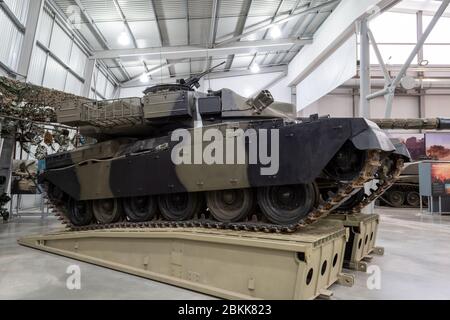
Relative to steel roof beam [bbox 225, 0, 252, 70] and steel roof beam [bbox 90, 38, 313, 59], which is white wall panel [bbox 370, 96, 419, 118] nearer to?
steel roof beam [bbox 90, 38, 313, 59]

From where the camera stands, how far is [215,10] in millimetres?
16281

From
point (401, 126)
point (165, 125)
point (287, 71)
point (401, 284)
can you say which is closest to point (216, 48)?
point (287, 71)

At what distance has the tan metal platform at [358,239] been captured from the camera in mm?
6562

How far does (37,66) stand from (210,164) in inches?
517

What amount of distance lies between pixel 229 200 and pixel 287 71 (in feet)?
74.8

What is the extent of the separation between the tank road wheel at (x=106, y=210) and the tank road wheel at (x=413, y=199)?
17.0 meters

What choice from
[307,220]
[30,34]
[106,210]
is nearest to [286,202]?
[307,220]

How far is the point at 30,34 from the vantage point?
14.1 meters

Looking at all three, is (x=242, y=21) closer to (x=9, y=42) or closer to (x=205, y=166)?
(x=9, y=42)

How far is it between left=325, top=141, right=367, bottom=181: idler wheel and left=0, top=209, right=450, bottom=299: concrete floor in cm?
161

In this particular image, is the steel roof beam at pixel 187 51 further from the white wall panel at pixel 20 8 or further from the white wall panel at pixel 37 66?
the white wall panel at pixel 20 8

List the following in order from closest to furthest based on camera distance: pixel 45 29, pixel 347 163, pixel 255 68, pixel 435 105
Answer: pixel 347 163 → pixel 45 29 → pixel 255 68 → pixel 435 105

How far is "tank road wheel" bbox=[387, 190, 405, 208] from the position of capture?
20.0 metres

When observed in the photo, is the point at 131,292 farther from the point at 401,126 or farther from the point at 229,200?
the point at 401,126
